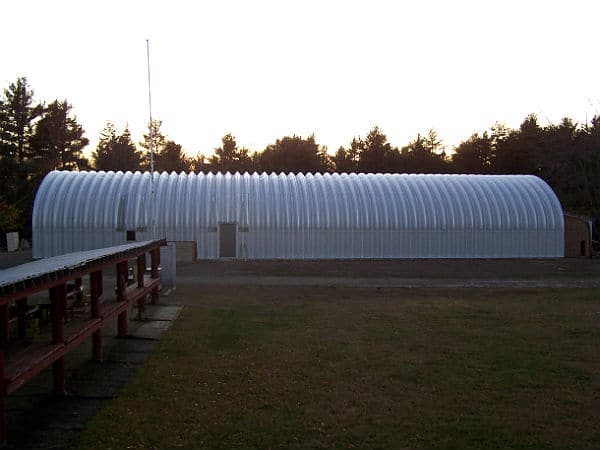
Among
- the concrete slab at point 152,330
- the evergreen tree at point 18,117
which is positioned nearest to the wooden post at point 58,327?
the concrete slab at point 152,330

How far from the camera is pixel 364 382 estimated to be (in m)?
9.33

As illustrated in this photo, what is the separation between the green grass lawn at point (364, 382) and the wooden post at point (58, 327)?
962mm

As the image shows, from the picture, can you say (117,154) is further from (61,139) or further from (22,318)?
(22,318)

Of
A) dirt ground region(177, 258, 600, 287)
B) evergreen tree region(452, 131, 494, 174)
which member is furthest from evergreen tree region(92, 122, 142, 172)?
dirt ground region(177, 258, 600, 287)

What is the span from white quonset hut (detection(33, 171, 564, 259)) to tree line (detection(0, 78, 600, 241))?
28.2ft

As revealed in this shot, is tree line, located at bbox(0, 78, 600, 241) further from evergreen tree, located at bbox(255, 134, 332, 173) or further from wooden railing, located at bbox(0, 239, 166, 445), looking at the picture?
wooden railing, located at bbox(0, 239, 166, 445)

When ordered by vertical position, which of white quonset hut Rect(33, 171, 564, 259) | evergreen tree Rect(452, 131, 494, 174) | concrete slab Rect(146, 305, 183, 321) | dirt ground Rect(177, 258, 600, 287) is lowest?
dirt ground Rect(177, 258, 600, 287)

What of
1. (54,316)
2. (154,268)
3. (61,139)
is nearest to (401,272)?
(154,268)

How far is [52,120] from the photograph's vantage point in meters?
69.9

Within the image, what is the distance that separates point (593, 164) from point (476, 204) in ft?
59.6

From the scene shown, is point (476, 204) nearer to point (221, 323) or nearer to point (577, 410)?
point (221, 323)

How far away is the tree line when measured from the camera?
4866 cm

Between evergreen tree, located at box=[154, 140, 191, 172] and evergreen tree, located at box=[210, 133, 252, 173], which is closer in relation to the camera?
evergreen tree, located at box=[154, 140, 191, 172]

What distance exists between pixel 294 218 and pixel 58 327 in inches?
960
